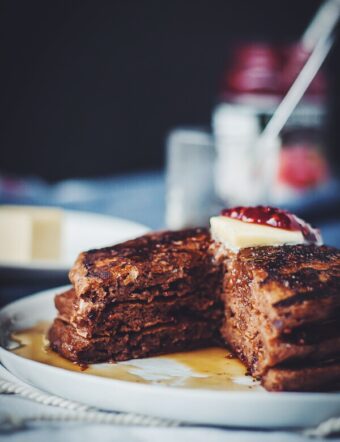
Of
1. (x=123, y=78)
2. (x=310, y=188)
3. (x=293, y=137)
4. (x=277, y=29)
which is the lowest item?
(x=310, y=188)

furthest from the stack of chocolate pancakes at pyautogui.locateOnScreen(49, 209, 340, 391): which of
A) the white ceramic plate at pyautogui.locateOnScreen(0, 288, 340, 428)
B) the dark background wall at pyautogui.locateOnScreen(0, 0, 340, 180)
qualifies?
the dark background wall at pyautogui.locateOnScreen(0, 0, 340, 180)

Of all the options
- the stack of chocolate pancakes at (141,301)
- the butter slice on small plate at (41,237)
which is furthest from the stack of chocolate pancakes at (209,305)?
the butter slice on small plate at (41,237)

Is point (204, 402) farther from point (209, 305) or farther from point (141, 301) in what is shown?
point (209, 305)

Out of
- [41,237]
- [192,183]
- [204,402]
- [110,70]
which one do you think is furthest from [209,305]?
[110,70]

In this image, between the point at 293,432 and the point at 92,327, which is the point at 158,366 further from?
the point at 293,432

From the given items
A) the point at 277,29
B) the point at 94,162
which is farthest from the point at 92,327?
the point at 277,29

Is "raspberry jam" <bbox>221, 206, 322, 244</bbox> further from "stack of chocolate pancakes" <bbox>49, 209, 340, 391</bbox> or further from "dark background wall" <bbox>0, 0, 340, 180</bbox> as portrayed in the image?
"dark background wall" <bbox>0, 0, 340, 180</bbox>
